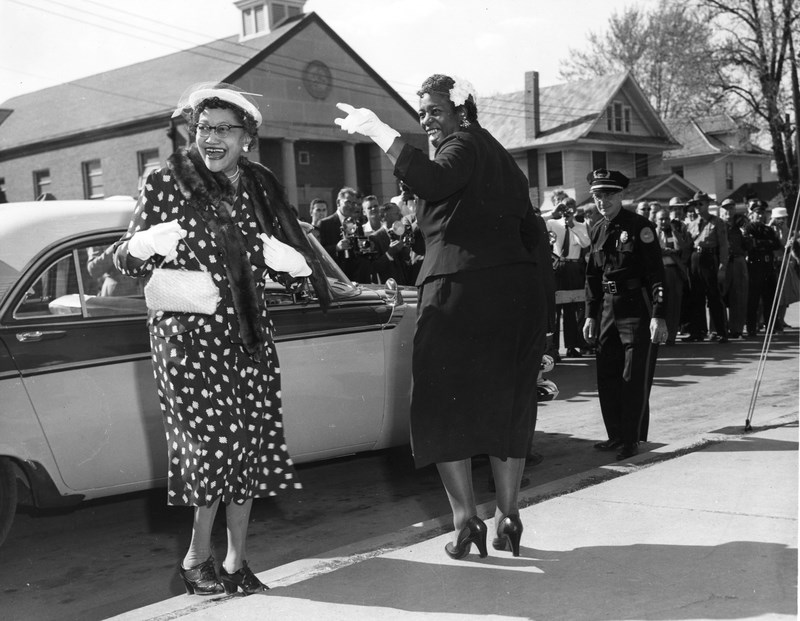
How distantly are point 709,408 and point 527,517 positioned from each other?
13.9 feet

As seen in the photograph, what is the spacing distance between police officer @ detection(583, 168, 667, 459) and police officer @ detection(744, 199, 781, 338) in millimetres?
9005

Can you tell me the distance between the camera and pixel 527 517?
499 centimetres

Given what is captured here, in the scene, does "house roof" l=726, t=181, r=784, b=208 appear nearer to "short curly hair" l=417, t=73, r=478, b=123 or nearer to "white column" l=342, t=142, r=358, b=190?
"white column" l=342, t=142, r=358, b=190

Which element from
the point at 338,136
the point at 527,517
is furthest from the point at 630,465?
the point at 338,136

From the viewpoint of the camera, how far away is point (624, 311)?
698cm

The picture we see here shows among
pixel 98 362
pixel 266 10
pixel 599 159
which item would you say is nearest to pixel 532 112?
pixel 599 159

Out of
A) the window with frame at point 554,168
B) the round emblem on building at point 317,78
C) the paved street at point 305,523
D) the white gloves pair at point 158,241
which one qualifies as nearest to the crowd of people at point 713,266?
the paved street at point 305,523

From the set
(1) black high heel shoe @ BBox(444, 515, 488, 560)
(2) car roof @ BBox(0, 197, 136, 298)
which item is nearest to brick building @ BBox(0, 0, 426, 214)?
(2) car roof @ BBox(0, 197, 136, 298)

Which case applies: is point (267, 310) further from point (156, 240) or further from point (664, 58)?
point (664, 58)

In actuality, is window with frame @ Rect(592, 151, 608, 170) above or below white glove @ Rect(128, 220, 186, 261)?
above

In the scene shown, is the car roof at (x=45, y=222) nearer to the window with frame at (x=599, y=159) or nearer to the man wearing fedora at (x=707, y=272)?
→ the man wearing fedora at (x=707, y=272)

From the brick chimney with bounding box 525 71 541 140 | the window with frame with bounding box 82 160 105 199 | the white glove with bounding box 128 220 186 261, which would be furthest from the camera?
the brick chimney with bounding box 525 71 541 140

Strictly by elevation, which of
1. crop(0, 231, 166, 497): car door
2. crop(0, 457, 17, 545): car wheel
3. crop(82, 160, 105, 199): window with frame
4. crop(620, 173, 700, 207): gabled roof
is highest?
crop(82, 160, 105, 199): window with frame

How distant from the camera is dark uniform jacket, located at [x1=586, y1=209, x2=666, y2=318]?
697 cm
